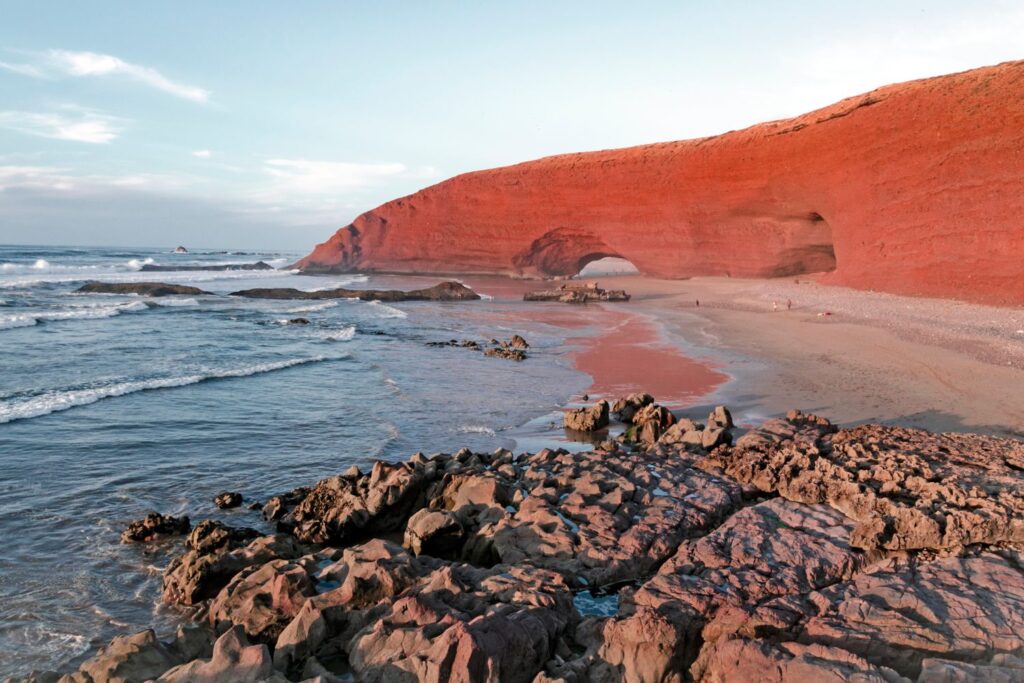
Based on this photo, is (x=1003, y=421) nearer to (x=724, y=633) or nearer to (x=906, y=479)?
(x=906, y=479)

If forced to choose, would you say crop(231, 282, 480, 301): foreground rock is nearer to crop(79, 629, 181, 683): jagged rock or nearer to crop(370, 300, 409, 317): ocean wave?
crop(370, 300, 409, 317): ocean wave

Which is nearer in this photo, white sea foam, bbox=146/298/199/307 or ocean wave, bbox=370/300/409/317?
ocean wave, bbox=370/300/409/317

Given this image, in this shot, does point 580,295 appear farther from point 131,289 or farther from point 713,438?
point 713,438

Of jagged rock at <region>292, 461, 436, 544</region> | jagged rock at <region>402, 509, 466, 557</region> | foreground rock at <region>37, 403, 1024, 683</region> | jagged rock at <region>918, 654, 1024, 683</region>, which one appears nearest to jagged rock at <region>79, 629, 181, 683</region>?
foreground rock at <region>37, 403, 1024, 683</region>

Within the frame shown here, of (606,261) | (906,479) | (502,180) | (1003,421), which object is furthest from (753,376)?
(606,261)

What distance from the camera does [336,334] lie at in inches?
903

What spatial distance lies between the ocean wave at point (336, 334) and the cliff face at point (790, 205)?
2143 cm

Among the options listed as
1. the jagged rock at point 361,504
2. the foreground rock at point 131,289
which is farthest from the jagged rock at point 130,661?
the foreground rock at point 131,289

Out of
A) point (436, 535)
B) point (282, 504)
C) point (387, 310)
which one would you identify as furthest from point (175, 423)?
point (387, 310)

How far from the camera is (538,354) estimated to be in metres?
18.4

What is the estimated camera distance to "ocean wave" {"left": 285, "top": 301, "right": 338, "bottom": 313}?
30781 millimetres

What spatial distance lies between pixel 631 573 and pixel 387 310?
88.1ft

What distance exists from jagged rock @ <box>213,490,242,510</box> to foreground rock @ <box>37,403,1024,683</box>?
2.08 ft

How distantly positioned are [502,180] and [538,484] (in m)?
43.8
